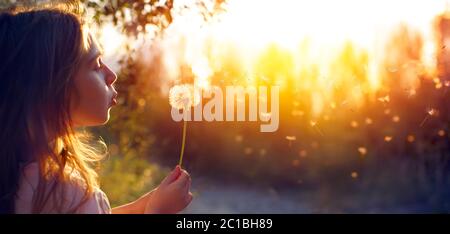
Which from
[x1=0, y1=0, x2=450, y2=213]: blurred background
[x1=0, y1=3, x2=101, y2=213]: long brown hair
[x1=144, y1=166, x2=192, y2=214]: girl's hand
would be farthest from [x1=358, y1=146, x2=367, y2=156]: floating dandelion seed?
[x1=0, y1=3, x2=101, y2=213]: long brown hair

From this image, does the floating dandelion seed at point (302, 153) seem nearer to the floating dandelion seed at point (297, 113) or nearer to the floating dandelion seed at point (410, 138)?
the floating dandelion seed at point (297, 113)

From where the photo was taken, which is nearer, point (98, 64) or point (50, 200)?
point (50, 200)

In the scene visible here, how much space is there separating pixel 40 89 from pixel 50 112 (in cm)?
5

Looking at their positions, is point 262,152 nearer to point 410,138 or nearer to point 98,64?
point 410,138

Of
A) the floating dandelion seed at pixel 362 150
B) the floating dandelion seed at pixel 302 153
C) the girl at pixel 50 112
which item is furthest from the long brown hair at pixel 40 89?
the floating dandelion seed at pixel 302 153

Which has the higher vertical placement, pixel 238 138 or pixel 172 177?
pixel 172 177

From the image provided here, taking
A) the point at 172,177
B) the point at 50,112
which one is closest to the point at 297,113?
the point at 172,177

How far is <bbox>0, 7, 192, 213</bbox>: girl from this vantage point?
1223 mm

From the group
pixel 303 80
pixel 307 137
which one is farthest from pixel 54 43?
pixel 307 137

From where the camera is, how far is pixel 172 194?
4.42 feet

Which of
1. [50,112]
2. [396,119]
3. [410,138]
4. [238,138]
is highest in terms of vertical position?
[50,112]

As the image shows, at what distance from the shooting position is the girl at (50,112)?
4.01 feet

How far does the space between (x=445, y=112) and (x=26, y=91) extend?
136 inches

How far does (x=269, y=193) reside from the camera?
6.31m
